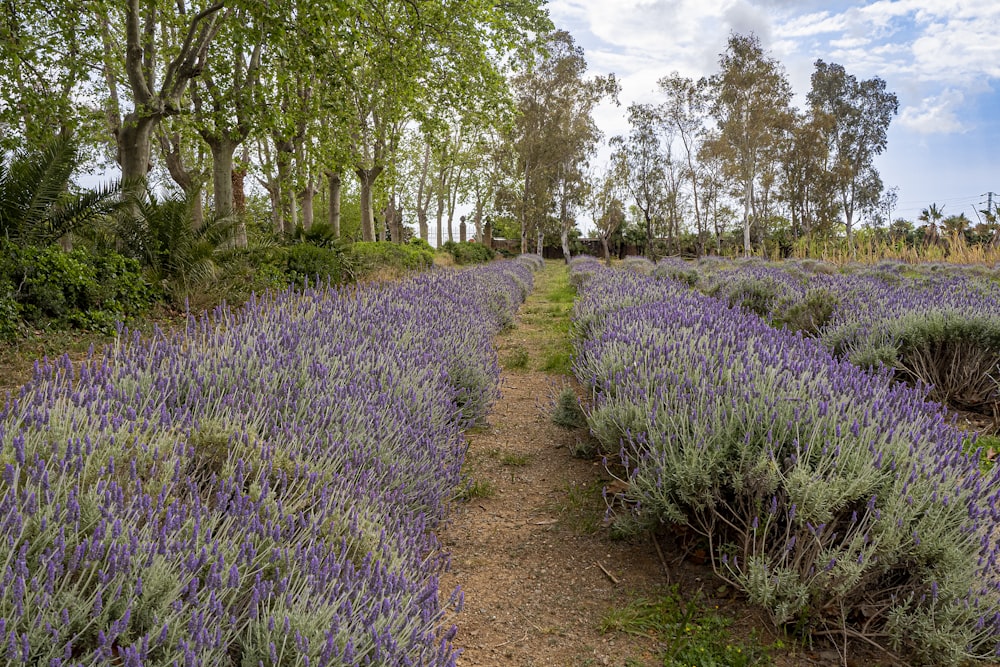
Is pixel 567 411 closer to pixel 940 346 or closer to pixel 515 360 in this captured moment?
pixel 515 360

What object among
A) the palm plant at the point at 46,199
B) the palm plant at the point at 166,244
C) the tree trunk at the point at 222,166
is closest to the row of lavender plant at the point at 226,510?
the palm plant at the point at 166,244

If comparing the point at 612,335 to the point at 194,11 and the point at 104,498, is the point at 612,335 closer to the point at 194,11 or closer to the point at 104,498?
the point at 104,498

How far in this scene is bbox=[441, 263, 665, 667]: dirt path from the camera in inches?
86.3

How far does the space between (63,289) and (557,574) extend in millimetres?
6164

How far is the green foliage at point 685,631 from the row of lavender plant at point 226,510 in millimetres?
816

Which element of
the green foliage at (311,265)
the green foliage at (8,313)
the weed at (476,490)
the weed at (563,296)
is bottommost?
the weed at (476,490)

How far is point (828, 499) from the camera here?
6.97 feet

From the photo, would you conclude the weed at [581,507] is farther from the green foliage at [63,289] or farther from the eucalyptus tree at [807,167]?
the eucalyptus tree at [807,167]

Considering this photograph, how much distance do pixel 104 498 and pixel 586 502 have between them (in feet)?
8.18

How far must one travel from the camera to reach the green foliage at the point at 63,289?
→ 5.55 metres

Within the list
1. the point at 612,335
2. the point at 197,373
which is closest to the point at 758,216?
the point at 612,335

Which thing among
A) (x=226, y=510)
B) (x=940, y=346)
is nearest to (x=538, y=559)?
(x=226, y=510)

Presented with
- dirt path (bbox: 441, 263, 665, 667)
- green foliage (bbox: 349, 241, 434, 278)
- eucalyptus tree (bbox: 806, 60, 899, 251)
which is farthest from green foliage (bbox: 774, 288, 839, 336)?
eucalyptus tree (bbox: 806, 60, 899, 251)

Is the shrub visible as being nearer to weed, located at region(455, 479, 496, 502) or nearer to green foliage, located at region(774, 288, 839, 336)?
green foliage, located at region(774, 288, 839, 336)
